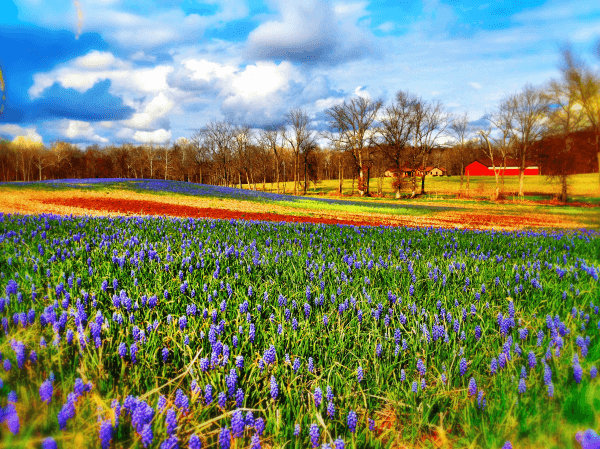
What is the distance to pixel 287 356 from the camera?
9.23 ft

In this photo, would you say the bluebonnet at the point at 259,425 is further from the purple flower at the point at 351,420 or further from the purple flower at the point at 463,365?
the purple flower at the point at 463,365

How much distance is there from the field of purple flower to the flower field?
16 mm

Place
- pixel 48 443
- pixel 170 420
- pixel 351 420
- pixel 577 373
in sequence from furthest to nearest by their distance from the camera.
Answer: pixel 577 373
pixel 351 420
pixel 170 420
pixel 48 443

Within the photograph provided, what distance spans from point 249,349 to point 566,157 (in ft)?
141

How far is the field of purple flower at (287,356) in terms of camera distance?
6.79 ft

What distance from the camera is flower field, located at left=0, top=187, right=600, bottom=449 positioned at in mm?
2074

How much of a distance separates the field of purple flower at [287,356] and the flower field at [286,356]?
0.05 feet

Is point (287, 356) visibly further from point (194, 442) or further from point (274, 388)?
point (194, 442)

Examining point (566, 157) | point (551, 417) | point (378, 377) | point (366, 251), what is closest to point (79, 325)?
point (378, 377)

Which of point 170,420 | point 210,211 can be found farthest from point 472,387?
point 210,211

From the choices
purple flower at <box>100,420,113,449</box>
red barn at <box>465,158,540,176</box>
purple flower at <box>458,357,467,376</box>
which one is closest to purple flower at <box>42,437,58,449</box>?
purple flower at <box>100,420,113,449</box>

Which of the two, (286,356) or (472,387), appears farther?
(286,356)

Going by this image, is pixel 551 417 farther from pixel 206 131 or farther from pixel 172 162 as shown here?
pixel 172 162

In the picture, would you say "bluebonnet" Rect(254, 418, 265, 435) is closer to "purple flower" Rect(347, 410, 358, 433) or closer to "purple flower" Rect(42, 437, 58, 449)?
"purple flower" Rect(347, 410, 358, 433)
